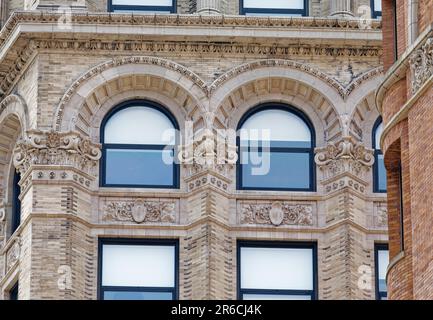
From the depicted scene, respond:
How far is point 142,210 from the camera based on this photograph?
6488 cm

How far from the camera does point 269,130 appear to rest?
66.4 metres

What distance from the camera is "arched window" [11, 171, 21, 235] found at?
2640 inches

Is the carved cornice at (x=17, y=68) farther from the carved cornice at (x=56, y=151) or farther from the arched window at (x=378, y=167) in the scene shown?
the arched window at (x=378, y=167)

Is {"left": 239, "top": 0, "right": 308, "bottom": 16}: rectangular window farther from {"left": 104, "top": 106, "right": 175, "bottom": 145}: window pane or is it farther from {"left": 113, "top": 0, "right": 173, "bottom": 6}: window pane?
{"left": 104, "top": 106, "right": 175, "bottom": 145}: window pane

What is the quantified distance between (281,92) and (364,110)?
2.12 meters

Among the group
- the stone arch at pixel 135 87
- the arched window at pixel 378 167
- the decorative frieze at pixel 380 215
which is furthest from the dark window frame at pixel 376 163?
the stone arch at pixel 135 87

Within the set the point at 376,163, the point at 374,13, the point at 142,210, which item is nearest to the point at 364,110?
the point at 376,163

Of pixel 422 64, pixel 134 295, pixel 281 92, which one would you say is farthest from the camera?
pixel 281 92

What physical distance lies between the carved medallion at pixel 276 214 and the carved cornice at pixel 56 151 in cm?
442

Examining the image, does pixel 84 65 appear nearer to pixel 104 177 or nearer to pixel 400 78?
pixel 104 177

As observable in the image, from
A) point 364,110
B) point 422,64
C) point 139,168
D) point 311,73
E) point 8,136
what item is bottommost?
point 422,64

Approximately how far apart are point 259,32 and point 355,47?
2.42 meters

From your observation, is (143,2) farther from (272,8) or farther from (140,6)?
(272,8)
